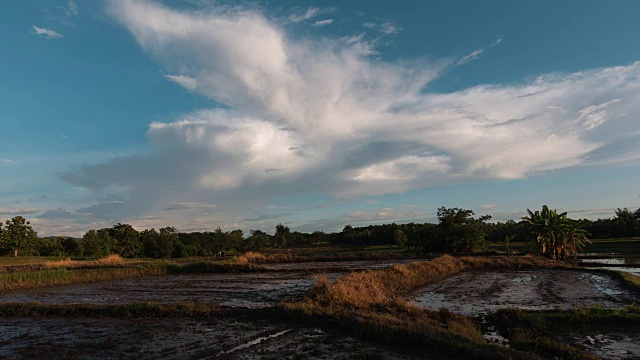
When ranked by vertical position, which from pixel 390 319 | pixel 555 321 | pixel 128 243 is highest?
pixel 128 243

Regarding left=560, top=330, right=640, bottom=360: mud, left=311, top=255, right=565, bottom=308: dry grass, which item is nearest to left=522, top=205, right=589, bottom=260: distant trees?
left=311, top=255, right=565, bottom=308: dry grass

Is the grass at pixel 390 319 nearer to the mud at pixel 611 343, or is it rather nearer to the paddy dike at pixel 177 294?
the mud at pixel 611 343

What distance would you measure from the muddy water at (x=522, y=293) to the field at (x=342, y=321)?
0.06m

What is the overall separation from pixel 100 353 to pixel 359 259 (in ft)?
105

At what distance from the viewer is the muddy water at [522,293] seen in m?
14.4

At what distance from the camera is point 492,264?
31.4m

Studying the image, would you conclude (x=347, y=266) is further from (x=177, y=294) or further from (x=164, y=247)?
(x=164, y=247)

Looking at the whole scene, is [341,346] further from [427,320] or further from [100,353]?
[100,353]

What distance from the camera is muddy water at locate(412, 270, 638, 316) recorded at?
14.4 metres

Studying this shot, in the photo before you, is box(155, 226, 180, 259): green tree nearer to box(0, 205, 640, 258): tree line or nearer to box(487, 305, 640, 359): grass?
box(0, 205, 640, 258): tree line

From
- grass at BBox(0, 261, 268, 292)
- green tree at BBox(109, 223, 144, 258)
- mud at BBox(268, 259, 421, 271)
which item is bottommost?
mud at BBox(268, 259, 421, 271)

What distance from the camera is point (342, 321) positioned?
10773 millimetres

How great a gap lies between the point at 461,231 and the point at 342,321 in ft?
111

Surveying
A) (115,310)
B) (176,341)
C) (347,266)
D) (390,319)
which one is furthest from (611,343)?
(347,266)
